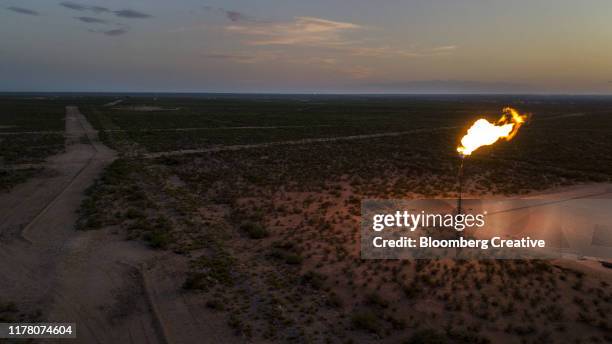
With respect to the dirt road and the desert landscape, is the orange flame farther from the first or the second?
the dirt road

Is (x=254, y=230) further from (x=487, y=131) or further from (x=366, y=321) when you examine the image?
(x=487, y=131)

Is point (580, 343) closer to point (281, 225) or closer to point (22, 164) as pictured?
point (281, 225)

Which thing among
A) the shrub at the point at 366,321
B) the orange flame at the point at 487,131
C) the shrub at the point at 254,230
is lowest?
the shrub at the point at 366,321

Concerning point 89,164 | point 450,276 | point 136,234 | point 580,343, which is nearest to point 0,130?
point 89,164

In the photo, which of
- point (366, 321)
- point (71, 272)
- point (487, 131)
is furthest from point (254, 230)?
point (487, 131)

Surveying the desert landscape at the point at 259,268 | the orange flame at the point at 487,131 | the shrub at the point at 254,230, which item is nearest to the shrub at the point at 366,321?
the desert landscape at the point at 259,268

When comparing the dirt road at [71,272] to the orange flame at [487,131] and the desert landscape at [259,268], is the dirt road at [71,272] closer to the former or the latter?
the desert landscape at [259,268]

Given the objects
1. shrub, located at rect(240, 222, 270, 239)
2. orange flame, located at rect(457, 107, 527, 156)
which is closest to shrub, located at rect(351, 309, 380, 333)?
shrub, located at rect(240, 222, 270, 239)
